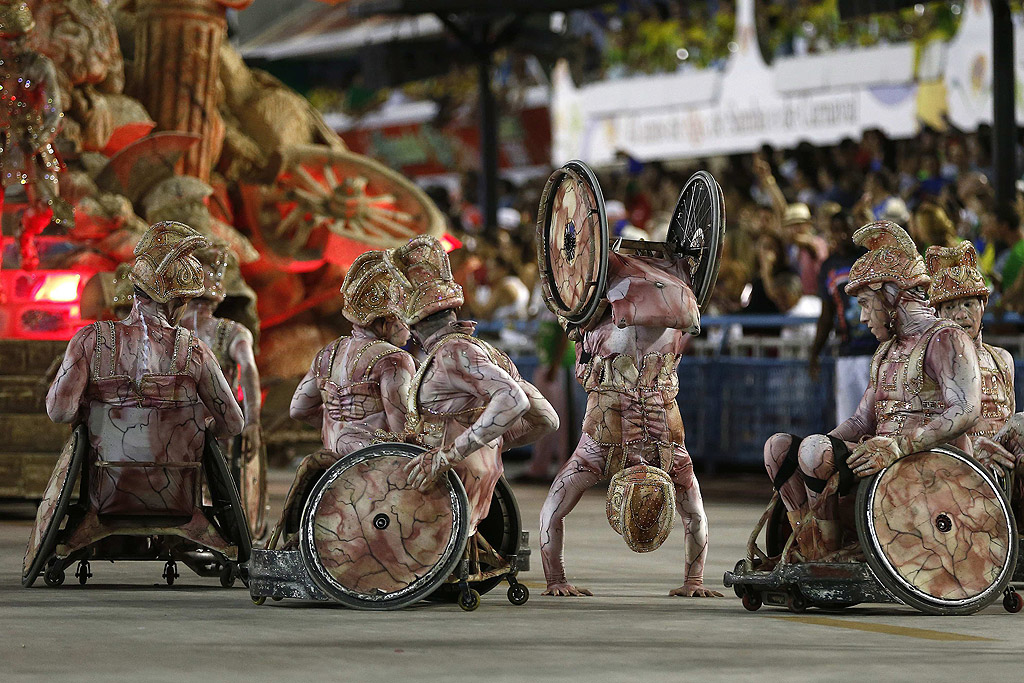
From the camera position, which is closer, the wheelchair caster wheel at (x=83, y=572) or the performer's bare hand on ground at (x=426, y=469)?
the performer's bare hand on ground at (x=426, y=469)

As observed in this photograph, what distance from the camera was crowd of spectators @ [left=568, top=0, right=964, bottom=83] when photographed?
69.5 feet

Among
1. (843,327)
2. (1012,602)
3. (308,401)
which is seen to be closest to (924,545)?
(1012,602)

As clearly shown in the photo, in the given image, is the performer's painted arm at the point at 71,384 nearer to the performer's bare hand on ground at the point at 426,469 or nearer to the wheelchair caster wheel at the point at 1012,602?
the performer's bare hand on ground at the point at 426,469

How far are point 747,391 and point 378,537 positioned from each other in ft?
24.8

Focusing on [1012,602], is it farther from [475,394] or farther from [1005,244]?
[1005,244]

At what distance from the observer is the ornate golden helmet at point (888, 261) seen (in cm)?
800

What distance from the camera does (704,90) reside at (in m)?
24.6

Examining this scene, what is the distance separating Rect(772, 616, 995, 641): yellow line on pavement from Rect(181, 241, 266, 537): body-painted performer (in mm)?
3396

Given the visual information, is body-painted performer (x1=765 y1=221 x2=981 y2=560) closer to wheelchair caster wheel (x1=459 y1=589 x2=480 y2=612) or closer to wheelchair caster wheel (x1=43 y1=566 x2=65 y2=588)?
wheelchair caster wheel (x1=459 y1=589 x2=480 y2=612)

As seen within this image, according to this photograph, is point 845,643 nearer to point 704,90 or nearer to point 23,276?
point 23,276

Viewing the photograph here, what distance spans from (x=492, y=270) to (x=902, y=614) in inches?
391

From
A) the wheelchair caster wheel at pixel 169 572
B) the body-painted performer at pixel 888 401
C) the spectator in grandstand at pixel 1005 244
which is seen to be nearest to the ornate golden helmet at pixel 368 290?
the wheelchair caster wheel at pixel 169 572

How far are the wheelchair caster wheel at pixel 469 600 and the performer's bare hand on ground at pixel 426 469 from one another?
1.59 feet

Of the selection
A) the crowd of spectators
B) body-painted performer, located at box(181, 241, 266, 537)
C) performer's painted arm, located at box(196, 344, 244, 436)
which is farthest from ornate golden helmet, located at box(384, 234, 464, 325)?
the crowd of spectators
